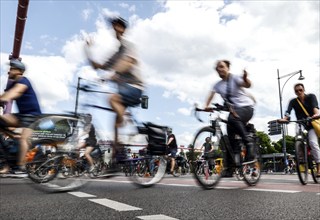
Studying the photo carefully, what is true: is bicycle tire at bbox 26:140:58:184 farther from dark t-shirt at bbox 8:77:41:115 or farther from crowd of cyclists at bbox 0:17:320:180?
dark t-shirt at bbox 8:77:41:115

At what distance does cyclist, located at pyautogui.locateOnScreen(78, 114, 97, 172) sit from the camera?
4633 millimetres

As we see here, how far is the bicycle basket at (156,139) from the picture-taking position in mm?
5125

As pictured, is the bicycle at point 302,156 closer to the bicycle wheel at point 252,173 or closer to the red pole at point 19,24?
the bicycle wheel at point 252,173

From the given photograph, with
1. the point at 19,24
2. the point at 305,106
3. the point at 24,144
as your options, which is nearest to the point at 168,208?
the point at 24,144

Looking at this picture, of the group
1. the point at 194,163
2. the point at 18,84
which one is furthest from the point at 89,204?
the point at 194,163

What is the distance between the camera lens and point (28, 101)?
3850 millimetres

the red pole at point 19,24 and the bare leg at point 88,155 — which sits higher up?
the red pole at point 19,24

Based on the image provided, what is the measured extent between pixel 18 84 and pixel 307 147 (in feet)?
18.9

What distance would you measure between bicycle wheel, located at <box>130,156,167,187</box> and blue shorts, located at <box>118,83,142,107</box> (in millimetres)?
1021

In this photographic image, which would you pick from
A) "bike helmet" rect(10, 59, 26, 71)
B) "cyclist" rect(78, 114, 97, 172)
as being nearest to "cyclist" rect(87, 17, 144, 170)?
"cyclist" rect(78, 114, 97, 172)

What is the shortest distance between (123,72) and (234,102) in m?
1.77

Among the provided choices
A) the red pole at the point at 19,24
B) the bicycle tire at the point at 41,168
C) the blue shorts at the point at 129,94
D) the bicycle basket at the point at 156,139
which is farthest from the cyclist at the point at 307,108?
the red pole at the point at 19,24

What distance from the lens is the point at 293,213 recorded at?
3.24 m

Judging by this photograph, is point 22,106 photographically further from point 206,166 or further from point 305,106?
point 305,106
